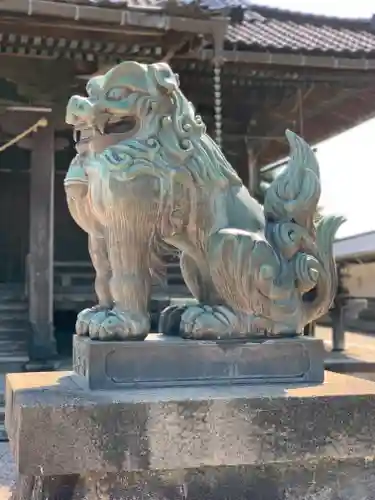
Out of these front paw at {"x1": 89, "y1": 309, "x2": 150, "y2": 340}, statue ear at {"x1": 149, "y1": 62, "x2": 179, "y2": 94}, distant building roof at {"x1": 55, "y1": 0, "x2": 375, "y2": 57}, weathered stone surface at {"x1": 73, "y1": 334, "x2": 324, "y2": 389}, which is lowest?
weathered stone surface at {"x1": 73, "y1": 334, "x2": 324, "y2": 389}

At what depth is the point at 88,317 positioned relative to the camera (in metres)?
2.25

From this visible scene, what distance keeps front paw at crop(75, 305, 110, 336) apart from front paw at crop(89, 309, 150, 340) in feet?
0.06

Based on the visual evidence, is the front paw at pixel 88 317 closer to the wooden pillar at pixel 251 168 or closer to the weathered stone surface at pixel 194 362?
the weathered stone surface at pixel 194 362

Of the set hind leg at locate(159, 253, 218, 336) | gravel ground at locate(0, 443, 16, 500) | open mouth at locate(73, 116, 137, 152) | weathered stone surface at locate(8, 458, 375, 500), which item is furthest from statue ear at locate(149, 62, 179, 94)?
gravel ground at locate(0, 443, 16, 500)

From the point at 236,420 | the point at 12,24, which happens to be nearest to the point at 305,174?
the point at 236,420

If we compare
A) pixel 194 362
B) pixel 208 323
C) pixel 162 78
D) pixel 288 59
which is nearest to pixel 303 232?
pixel 208 323

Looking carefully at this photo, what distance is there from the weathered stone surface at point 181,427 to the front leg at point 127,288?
21cm

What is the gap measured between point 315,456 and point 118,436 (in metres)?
0.60

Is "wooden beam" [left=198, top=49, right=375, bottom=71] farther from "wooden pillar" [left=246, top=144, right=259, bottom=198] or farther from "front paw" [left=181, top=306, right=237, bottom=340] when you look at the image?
"front paw" [left=181, top=306, right=237, bottom=340]

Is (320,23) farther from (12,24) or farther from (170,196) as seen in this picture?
(170,196)

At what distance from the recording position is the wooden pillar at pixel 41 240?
7.54 m

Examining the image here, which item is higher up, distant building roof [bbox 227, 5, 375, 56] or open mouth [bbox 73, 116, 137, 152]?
distant building roof [bbox 227, 5, 375, 56]

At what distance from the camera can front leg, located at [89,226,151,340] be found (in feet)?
6.95

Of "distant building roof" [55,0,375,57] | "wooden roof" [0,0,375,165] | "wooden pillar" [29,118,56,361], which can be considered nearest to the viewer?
"wooden roof" [0,0,375,165]
